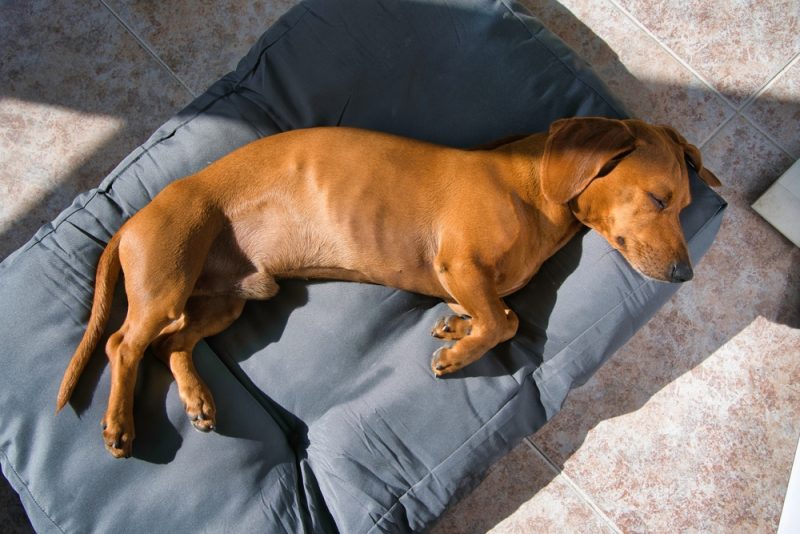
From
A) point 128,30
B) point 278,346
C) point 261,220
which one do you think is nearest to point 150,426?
point 278,346

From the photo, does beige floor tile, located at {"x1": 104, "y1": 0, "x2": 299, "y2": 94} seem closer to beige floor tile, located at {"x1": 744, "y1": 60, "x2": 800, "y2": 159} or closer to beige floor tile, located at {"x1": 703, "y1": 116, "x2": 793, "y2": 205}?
beige floor tile, located at {"x1": 703, "y1": 116, "x2": 793, "y2": 205}

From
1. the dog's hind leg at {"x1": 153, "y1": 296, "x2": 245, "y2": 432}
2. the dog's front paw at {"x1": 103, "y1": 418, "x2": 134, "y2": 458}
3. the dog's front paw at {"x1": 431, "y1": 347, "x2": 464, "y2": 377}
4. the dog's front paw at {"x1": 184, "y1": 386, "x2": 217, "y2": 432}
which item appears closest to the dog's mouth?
the dog's front paw at {"x1": 431, "y1": 347, "x2": 464, "y2": 377}

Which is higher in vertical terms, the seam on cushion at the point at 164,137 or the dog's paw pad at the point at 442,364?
the seam on cushion at the point at 164,137

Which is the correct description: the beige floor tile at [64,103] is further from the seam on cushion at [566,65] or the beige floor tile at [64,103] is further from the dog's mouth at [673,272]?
the dog's mouth at [673,272]

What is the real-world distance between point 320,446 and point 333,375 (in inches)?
12.0

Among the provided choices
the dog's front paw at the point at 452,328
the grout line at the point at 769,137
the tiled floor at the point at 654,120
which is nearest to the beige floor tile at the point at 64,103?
the tiled floor at the point at 654,120

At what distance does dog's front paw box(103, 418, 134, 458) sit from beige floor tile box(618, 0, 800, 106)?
10.5 ft

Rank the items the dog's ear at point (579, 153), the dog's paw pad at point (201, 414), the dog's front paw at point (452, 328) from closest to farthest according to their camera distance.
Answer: the dog's ear at point (579, 153) → the dog's paw pad at point (201, 414) → the dog's front paw at point (452, 328)

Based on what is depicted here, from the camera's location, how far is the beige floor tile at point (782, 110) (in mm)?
3354

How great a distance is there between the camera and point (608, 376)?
329 centimetres

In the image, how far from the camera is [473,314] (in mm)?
2490

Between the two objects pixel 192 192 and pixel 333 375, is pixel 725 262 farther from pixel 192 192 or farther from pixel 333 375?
pixel 192 192

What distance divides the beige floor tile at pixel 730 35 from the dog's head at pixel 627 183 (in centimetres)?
126

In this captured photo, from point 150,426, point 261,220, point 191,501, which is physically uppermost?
point 261,220
